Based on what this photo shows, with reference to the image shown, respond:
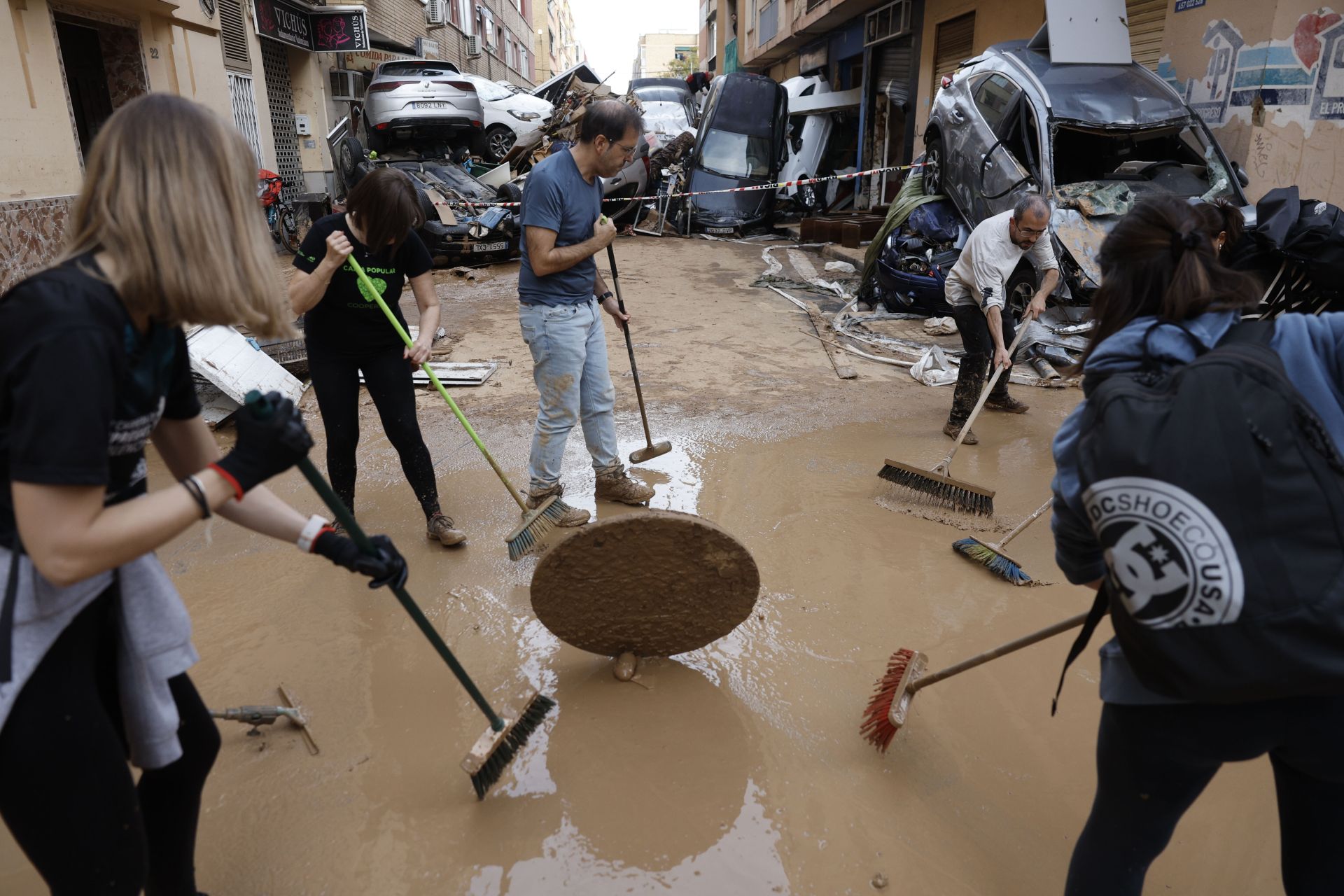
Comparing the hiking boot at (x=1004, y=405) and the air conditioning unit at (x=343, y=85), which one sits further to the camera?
the air conditioning unit at (x=343, y=85)

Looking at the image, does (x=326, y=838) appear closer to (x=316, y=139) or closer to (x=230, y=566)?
(x=230, y=566)

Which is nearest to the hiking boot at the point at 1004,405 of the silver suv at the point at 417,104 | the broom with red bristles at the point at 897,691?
the broom with red bristles at the point at 897,691

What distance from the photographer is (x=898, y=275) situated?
8359 millimetres

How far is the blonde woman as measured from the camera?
1.18 metres

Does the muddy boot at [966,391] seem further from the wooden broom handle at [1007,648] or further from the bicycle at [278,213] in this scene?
the bicycle at [278,213]

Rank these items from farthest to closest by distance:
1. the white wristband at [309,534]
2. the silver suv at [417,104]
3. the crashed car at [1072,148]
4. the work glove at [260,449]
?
the silver suv at [417,104] → the crashed car at [1072,148] → the white wristband at [309,534] → the work glove at [260,449]

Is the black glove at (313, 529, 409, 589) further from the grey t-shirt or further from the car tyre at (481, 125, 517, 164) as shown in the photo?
the car tyre at (481, 125, 517, 164)

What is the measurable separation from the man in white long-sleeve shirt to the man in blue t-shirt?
248 centimetres

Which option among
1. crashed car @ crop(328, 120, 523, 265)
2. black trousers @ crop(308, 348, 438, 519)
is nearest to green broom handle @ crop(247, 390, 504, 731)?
black trousers @ crop(308, 348, 438, 519)

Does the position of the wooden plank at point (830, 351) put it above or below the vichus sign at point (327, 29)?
below

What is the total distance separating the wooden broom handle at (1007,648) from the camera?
2.02m

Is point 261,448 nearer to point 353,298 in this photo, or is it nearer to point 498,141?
point 353,298

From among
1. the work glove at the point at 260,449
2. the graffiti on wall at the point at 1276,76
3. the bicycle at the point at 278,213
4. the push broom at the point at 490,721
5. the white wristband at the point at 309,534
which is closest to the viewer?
the work glove at the point at 260,449

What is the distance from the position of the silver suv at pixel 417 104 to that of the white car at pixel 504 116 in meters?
0.79
